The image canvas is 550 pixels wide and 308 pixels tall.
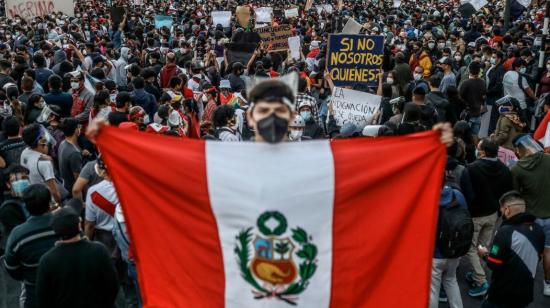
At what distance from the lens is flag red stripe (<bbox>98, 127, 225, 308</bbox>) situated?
3.32m

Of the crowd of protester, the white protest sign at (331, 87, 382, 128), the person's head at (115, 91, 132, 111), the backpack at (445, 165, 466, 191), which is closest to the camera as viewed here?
the crowd of protester

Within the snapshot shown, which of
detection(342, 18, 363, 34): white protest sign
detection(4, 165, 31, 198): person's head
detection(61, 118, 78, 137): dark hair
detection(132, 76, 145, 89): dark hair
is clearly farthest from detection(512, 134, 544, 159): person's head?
detection(342, 18, 363, 34): white protest sign

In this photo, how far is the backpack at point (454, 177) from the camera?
18.4 feet

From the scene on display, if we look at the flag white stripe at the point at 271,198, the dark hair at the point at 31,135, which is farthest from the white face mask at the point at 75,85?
the flag white stripe at the point at 271,198

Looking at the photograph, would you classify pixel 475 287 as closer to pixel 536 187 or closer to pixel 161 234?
pixel 536 187

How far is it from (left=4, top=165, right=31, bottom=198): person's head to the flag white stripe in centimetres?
277

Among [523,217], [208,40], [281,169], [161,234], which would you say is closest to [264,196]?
[281,169]

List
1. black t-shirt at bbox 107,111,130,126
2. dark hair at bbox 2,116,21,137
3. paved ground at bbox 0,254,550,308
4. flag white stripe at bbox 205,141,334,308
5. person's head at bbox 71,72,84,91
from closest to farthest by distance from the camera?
flag white stripe at bbox 205,141,334,308, paved ground at bbox 0,254,550,308, dark hair at bbox 2,116,21,137, black t-shirt at bbox 107,111,130,126, person's head at bbox 71,72,84,91

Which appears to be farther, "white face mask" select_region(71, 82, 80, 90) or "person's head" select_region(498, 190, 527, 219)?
"white face mask" select_region(71, 82, 80, 90)

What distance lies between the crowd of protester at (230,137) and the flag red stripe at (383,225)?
297 millimetres

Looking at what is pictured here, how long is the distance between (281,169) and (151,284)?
0.97 meters

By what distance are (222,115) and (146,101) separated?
98.4 inches

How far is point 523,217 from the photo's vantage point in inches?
196

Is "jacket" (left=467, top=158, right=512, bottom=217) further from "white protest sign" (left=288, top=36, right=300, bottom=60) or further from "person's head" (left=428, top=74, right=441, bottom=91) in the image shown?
"white protest sign" (left=288, top=36, right=300, bottom=60)
